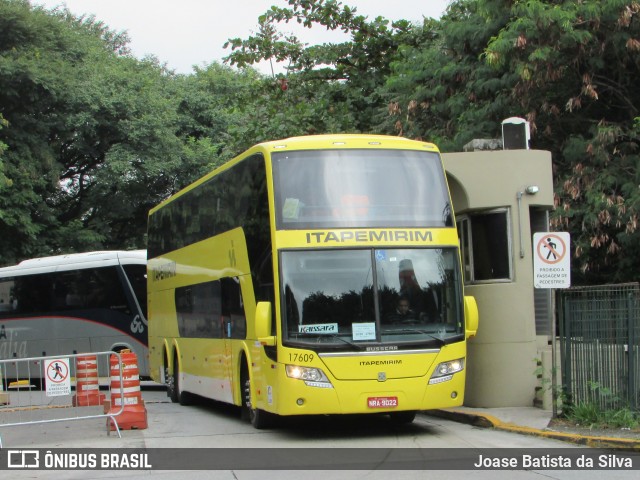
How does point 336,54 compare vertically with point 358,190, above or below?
above

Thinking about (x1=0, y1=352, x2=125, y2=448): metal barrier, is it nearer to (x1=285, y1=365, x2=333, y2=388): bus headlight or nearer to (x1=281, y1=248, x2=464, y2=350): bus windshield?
(x1=285, y1=365, x2=333, y2=388): bus headlight

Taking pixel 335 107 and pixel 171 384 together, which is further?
pixel 335 107

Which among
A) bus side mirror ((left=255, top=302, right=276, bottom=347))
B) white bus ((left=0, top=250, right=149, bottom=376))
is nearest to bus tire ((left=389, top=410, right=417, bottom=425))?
bus side mirror ((left=255, top=302, right=276, bottom=347))

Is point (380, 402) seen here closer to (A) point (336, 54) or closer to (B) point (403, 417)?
(B) point (403, 417)

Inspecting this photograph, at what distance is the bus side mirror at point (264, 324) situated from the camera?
12.6 metres

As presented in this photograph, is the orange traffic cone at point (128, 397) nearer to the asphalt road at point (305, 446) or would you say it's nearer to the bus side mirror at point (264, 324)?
the asphalt road at point (305, 446)

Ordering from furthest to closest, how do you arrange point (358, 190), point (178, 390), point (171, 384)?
point (171, 384) → point (178, 390) → point (358, 190)

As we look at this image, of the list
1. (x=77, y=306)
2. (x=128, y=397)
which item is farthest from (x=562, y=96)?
(x=77, y=306)

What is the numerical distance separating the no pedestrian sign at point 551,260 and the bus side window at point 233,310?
14.5ft

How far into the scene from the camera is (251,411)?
14.8 metres

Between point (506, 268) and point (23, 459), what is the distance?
25.6 feet

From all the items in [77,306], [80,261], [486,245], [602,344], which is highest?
[80,261]

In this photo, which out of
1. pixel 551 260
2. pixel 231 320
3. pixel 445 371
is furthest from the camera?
pixel 231 320
